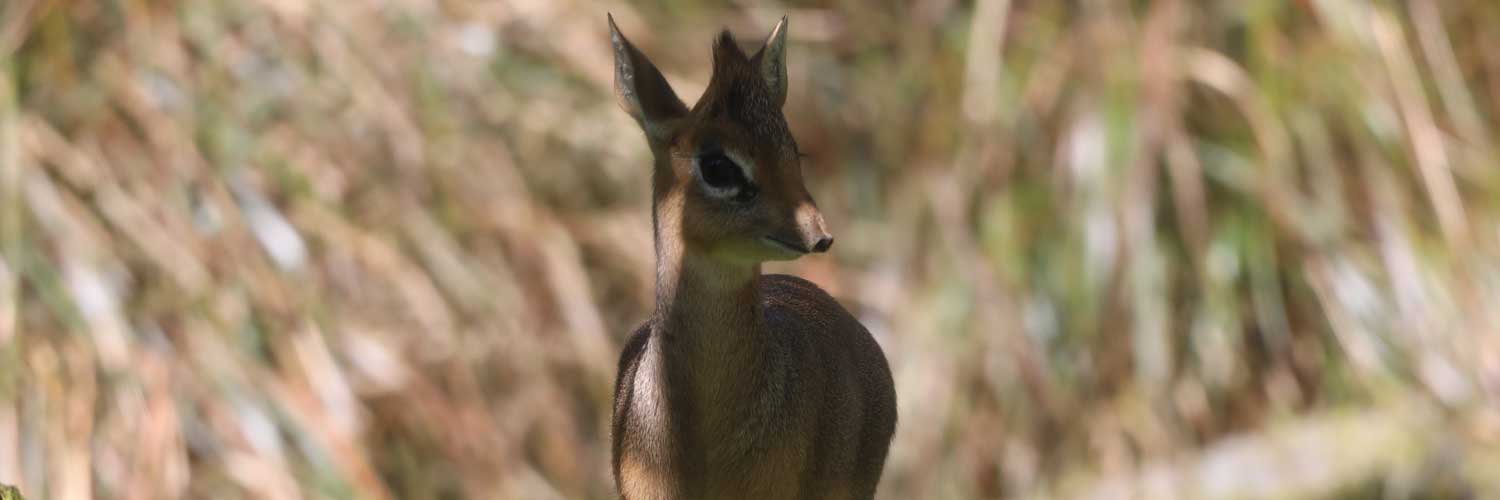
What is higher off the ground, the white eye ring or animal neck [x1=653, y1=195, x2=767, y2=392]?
the white eye ring

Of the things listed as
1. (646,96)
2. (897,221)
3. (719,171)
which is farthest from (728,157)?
(897,221)

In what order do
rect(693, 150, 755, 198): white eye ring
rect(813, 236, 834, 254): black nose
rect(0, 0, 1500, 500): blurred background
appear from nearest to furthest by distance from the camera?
rect(813, 236, 834, 254): black nose, rect(693, 150, 755, 198): white eye ring, rect(0, 0, 1500, 500): blurred background

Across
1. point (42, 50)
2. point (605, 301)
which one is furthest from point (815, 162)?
point (42, 50)

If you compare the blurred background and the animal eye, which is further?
the blurred background

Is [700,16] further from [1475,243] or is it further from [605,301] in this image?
[1475,243]

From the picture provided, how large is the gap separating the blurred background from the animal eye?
8.82ft

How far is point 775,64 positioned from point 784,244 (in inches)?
10.1

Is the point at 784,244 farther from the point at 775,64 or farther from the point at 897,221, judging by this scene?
the point at 897,221

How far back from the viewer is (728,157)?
1833mm

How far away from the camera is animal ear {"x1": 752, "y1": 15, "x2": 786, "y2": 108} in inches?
75.2

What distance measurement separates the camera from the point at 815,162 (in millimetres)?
5543

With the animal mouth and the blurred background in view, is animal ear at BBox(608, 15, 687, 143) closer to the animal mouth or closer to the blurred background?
the animal mouth

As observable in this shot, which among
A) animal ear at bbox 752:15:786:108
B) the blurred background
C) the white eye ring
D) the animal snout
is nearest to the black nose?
the animal snout

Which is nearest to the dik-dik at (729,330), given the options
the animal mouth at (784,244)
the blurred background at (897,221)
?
the animal mouth at (784,244)
